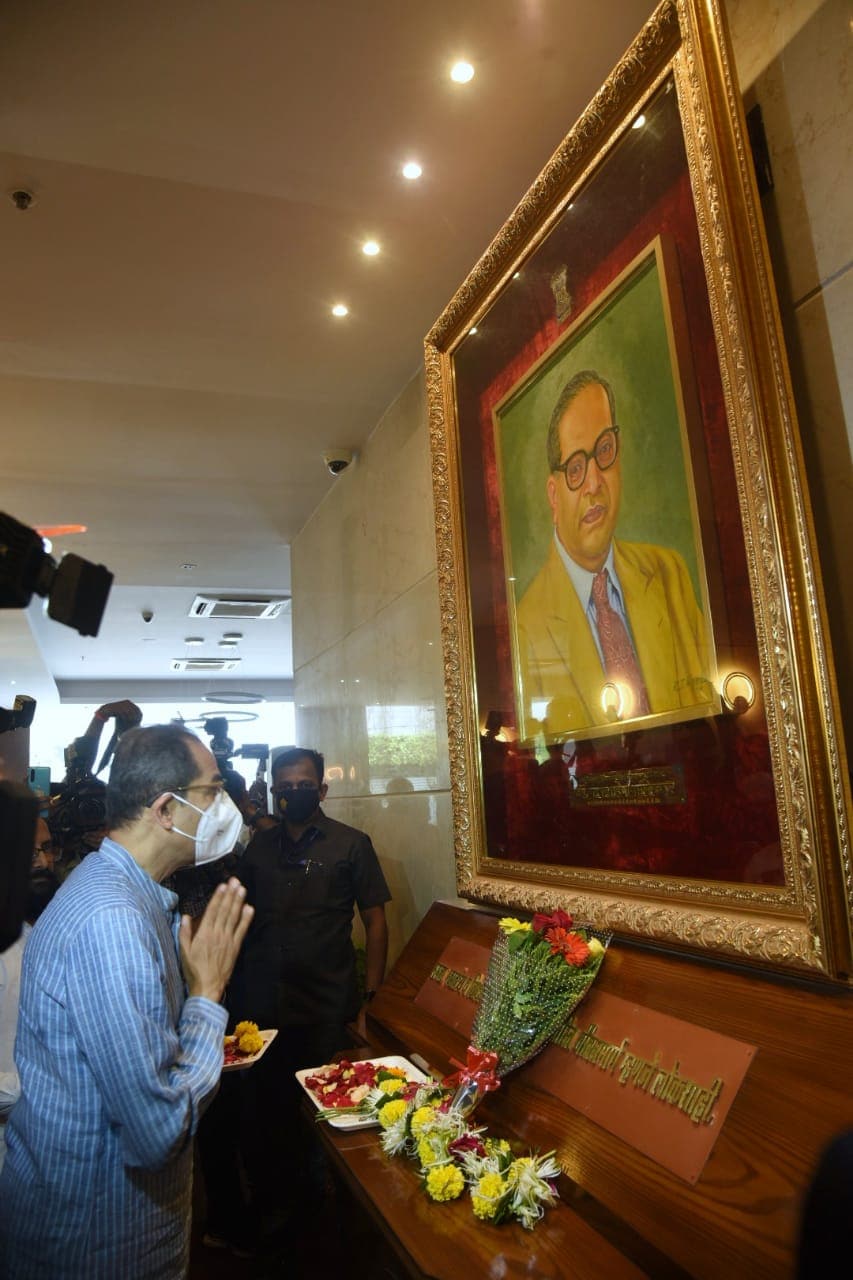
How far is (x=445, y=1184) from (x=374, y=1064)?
2.41ft

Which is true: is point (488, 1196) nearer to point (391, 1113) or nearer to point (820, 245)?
point (391, 1113)

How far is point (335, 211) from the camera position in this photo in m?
2.74

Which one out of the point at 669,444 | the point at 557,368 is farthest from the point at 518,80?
the point at 669,444

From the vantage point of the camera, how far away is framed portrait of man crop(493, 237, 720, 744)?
1817mm

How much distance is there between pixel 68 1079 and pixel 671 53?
7.85 feet

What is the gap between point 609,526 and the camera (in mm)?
2084

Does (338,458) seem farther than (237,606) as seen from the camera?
No

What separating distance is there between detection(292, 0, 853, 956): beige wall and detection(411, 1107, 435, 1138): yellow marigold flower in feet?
3.69

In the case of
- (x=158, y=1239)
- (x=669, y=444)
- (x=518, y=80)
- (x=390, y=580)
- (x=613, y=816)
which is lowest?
(x=158, y=1239)

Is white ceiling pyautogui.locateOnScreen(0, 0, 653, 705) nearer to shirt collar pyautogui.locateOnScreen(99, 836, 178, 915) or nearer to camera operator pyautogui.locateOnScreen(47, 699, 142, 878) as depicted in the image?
shirt collar pyautogui.locateOnScreen(99, 836, 178, 915)

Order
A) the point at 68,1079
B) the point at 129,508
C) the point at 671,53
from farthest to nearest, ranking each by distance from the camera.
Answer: the point at 129,508 < the point at 671,53 < the point at 68,1079

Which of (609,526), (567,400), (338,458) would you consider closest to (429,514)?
(338,458)

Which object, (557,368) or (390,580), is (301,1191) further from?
(557,368)

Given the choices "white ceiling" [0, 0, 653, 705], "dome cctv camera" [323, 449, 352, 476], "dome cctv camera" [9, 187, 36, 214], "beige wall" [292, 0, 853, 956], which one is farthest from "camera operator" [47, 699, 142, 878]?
"dome cctv camera" [323, 449, 352, 476]
